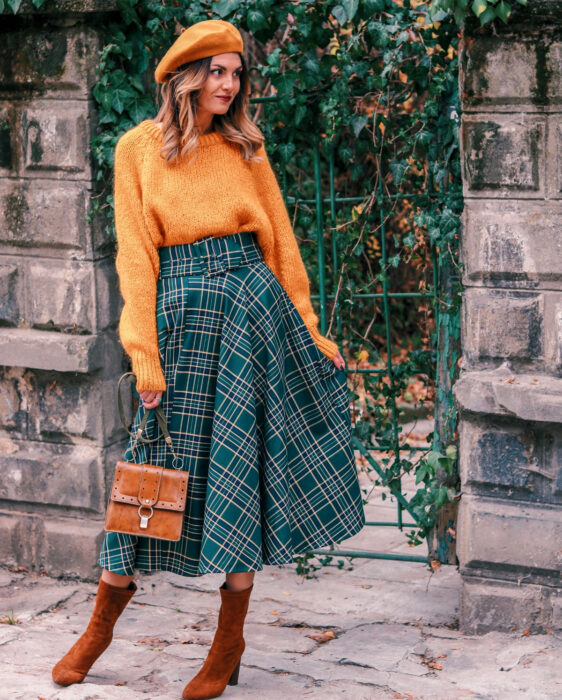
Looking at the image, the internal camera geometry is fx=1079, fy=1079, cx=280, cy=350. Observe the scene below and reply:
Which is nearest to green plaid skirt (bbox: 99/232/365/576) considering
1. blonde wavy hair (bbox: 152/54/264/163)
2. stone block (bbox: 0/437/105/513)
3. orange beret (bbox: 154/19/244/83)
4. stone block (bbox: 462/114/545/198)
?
blonde wavy hair (bbox: 152/54/264/163)

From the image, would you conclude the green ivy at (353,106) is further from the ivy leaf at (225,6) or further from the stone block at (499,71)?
the stone block at (499,71)

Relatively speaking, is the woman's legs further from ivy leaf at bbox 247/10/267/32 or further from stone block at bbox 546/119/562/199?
ivy leaf at bbox 247/10/267/32

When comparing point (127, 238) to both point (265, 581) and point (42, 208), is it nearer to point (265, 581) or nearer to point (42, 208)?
point (42, 208)

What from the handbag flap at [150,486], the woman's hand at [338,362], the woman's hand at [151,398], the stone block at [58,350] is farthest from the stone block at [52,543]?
the woman's hand at [338,362]

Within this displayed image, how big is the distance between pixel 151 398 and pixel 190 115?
0.90 metres

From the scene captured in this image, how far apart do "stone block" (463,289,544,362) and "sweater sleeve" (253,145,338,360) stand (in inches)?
21.0

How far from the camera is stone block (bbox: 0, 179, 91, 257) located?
437 cm

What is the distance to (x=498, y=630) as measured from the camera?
13.1 feet

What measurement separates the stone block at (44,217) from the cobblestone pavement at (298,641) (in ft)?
4.68

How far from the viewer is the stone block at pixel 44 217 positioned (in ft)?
14.3

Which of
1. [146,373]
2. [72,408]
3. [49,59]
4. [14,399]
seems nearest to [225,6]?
[49,59]

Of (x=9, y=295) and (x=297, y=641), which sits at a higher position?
(x=9, y=295)

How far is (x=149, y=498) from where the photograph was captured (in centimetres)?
338

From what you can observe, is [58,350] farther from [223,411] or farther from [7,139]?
[223,411]
